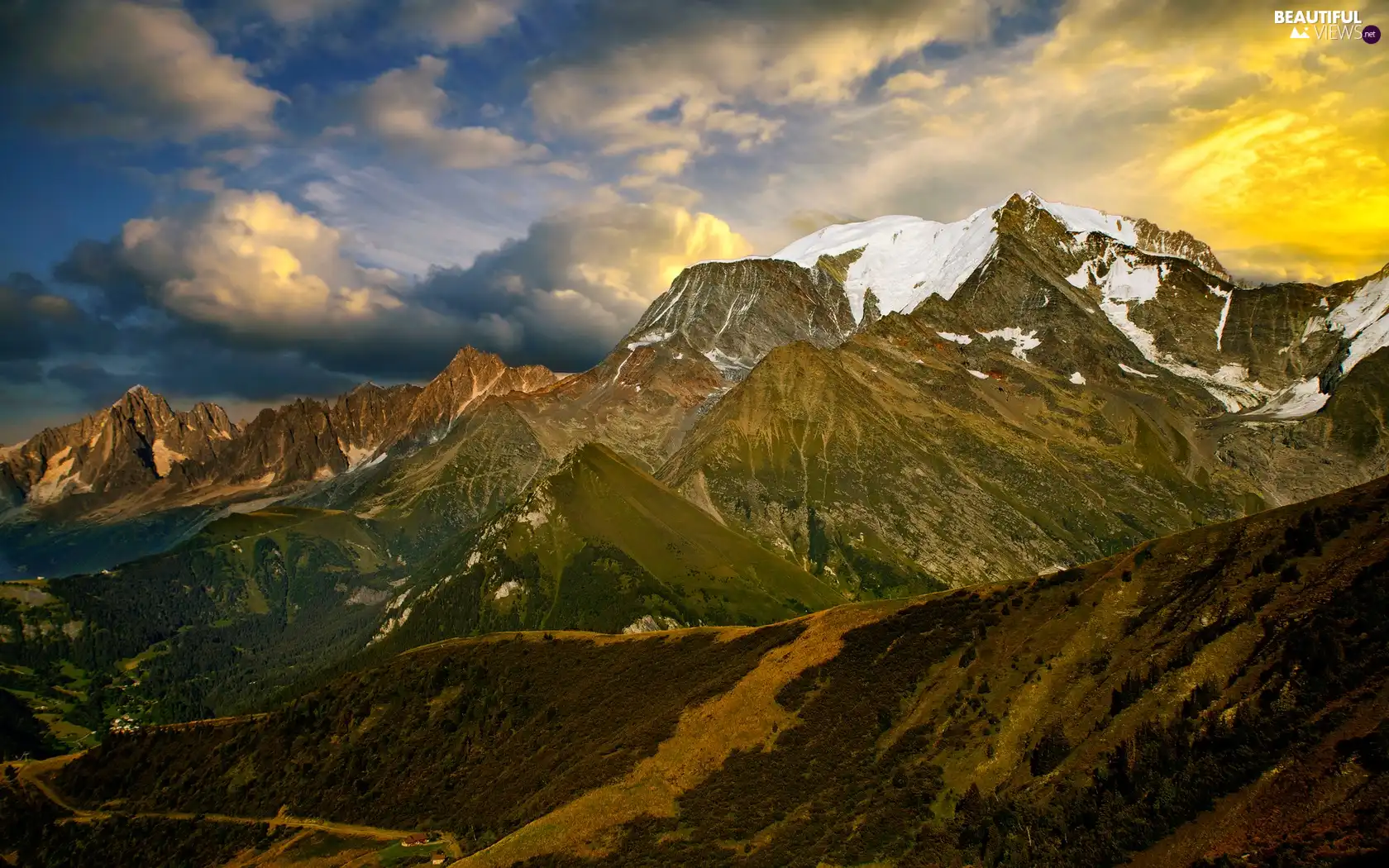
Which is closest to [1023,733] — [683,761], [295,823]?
[683,761]

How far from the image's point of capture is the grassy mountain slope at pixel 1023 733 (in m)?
44.7

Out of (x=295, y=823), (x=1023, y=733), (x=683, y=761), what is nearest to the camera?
(x=1023, y=733)

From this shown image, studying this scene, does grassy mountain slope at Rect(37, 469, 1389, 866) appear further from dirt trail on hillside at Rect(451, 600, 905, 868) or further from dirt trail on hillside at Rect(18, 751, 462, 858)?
dirt trail on hillside at Rect(18, 751, 462, 858)

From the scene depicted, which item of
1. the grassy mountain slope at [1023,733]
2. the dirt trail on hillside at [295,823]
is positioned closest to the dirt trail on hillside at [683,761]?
the grassy mountain slope at [1023,733]

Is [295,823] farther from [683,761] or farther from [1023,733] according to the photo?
[1023,733]

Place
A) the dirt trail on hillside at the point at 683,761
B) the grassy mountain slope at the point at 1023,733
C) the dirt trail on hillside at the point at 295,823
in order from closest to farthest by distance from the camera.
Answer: the grassy mountain slope at the point at 1023,733 → the dirt trail on hillside at the point at 683,761 → the dirt trail on hillside at the point at 295,823

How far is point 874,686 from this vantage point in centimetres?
9031

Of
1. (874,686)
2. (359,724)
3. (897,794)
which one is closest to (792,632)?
(874,686)

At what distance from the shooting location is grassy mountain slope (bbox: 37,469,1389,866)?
147ft

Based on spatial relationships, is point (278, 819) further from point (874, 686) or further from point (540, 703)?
point (874, 686)

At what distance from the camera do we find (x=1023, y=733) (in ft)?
222

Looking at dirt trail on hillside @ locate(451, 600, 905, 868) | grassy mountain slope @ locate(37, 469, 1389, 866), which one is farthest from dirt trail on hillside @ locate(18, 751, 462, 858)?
dirt trail on hillside @ locate(451, 600, 905, 868)

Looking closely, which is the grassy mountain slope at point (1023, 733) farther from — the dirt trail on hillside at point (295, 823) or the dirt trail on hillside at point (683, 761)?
the dirt trail on hillside at point (295, 823)

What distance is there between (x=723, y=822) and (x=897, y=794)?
19720mm
